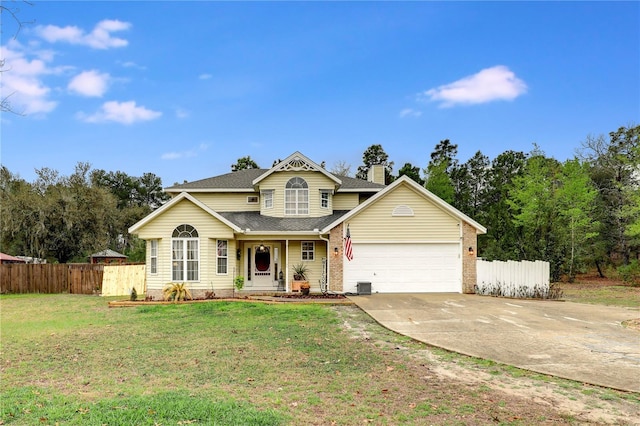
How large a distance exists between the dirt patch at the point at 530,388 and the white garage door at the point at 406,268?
9.81m

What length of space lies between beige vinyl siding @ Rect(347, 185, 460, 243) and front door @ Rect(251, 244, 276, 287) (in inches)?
184

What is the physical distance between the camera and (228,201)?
22.6 m

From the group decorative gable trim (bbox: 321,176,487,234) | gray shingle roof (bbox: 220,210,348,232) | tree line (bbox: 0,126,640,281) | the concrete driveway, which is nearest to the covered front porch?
gray shingle roof (bbox: 220,210,348,232)

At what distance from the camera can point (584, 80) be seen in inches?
736

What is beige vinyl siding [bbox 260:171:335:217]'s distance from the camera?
21344 mm

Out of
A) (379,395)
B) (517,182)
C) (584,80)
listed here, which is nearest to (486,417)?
(379,395)

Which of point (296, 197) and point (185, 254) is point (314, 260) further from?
point (185, 254)

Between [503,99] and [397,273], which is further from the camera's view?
[503,99]

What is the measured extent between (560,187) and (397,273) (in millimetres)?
15650

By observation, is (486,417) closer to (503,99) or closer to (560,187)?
(503,99)

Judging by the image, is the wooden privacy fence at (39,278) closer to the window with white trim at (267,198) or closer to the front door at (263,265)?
the front door at (263,265)

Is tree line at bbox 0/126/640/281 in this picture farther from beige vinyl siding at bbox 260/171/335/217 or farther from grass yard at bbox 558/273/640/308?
beige vinyl siding at bbox 260/171/335/217

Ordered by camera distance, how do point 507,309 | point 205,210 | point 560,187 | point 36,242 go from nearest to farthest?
1. point 507,309
2. point 205,210
3. point 560,187
4. point 36,242

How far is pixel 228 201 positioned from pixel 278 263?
4725mm
